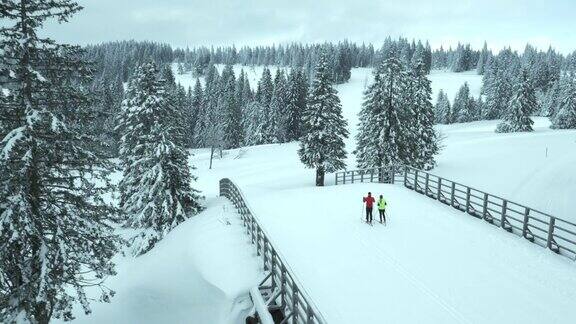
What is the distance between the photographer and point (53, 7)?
12656 mm

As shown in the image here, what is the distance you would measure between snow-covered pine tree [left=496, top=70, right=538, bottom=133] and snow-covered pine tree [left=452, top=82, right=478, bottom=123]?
3961cm

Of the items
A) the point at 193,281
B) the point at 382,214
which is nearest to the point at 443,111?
the point at 382,214

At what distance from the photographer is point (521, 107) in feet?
232

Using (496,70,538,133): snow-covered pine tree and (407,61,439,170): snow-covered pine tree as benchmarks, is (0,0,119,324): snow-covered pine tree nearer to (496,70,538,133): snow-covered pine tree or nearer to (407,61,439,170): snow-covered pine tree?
(407,61,439,170): snow-covered pine tree

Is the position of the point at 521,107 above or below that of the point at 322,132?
above

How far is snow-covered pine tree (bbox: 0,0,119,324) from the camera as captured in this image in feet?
37.0

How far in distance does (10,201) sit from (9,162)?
3.55ft

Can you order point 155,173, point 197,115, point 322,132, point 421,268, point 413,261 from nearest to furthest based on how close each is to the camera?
1. point 421,268
2. point 413,261
3. point 155,173
4. point 322,132
5. point 197,115

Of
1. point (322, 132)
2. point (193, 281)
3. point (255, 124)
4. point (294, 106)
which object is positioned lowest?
point (193, 281)

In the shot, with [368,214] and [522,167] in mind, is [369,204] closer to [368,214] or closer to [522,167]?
[368,214]

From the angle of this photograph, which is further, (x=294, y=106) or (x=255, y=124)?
(x=255, y=124)

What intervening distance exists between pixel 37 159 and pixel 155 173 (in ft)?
38.2

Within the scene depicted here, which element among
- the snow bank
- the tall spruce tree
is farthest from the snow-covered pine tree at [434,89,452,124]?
the snow bank

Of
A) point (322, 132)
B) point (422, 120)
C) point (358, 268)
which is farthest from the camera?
point (422, 120)
